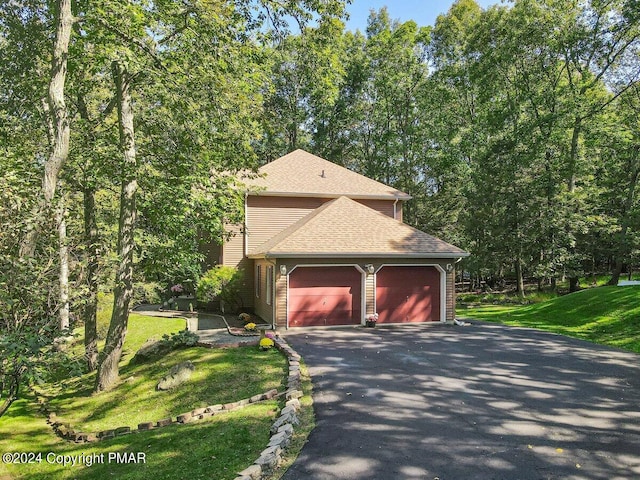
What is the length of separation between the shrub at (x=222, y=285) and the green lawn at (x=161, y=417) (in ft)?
14.3

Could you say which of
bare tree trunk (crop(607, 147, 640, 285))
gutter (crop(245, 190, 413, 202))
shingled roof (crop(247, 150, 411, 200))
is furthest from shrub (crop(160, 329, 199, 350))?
bare tree trunk (crop(607, 147, 640, 285))

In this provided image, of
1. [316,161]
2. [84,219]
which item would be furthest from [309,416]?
[316,161]

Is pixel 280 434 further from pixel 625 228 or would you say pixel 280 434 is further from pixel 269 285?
pixel 625 228

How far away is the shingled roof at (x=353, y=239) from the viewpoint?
46.1ft

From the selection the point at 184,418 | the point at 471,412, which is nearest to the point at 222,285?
the point at 184,418

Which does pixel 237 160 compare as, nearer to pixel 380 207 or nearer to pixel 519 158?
pixel 380 207

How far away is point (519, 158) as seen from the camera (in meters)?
23.1

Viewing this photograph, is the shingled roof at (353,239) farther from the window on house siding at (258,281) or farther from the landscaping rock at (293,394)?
the landscaping rock at (293,394)

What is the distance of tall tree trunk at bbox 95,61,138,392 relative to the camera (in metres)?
10.1

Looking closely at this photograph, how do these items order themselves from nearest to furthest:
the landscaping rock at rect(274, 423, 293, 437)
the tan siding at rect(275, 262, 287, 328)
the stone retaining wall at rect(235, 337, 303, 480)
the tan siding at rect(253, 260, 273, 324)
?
the stone retaining wall at rect(235, 337, 303, 480) < the landscaping rock at rect(274, 423, 293, 437) < the tan siding at rect(275, 262, 287, 328) < the tan siding at rect(253, 260, 273, 324)

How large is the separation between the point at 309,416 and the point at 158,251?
7.17m

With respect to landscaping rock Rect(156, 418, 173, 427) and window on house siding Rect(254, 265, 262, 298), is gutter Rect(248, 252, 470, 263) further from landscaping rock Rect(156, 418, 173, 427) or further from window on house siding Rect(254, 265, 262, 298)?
landscaping rock Rect(156, 418, 173, 427)

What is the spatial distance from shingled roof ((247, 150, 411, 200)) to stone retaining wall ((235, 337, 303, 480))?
11.7 metres

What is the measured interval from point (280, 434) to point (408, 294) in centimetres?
1057
